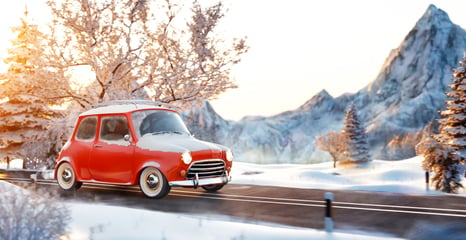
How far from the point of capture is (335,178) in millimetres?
37688

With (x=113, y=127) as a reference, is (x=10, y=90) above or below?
above

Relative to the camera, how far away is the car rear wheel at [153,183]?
11.6 m

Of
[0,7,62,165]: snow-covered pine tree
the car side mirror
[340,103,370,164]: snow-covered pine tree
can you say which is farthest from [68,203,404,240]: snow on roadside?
[340,103,370,164]: snow-covered pine tree

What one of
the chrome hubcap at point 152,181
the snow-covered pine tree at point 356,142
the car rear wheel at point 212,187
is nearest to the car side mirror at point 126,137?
the chrome hubcap at point 152,181

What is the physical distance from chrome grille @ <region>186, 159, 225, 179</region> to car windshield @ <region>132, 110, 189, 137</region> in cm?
141

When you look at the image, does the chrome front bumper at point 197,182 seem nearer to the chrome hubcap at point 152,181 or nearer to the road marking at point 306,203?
the chrome hubcap at point 152,181

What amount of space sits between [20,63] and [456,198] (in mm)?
28208

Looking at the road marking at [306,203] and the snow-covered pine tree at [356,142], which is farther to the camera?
the snow-covered pine tree at [356,142]

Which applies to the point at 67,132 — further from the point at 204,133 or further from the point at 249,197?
the point at 204,133

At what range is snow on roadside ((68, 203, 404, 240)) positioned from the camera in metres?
7.91

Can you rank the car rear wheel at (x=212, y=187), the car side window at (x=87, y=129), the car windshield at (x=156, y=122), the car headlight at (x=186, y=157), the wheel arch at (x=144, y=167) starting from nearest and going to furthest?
the car headlight at (x=186, y=157) < the wheel arch at (x=144, y=167) < the car windshield at (x=156, y=122) < the car side window at (x=87, y=129) < the car rear wheel at (x=212, y=187)

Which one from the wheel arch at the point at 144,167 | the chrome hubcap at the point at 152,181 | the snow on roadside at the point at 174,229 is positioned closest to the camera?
the snow on roadside at the point at 174,229

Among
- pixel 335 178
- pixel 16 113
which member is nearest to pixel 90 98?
pixel 16 113

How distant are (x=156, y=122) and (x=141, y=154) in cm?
118
